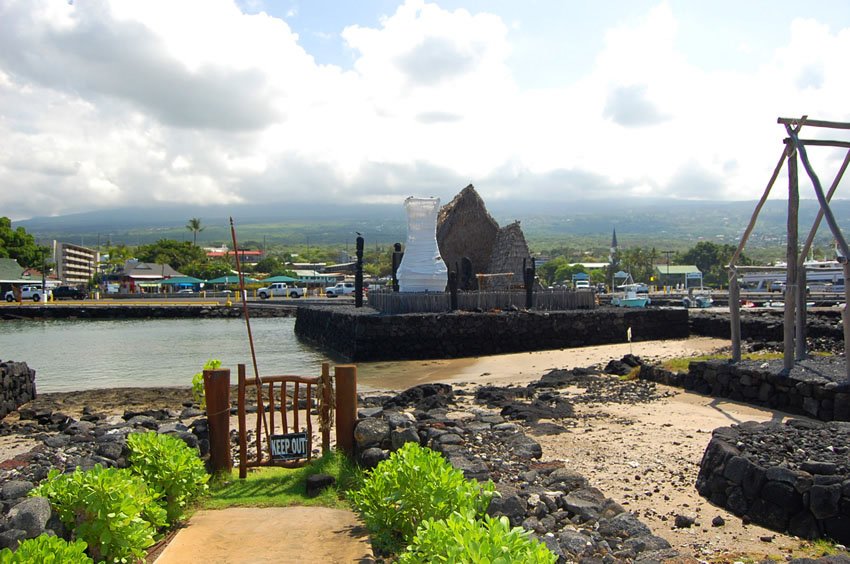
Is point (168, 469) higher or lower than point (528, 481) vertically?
higher

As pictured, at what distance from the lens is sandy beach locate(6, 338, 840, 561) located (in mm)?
5987

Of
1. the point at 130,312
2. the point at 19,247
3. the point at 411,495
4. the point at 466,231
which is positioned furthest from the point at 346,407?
the point at 19,247

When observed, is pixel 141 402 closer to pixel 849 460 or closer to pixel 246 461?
pixel 246 461

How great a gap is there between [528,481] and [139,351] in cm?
2793

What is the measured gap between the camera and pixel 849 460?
6441 millimetres

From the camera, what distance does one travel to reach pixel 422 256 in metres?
32.0

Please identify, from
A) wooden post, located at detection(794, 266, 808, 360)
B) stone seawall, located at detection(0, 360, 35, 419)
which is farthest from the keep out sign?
wooden post, located at detection(794, 266, 808, 360)

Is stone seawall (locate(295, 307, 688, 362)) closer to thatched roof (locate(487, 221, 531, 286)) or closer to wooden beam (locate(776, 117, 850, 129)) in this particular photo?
thatched roof (locate(487, 221, 531, 286))

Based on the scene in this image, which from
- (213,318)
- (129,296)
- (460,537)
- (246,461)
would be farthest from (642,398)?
(129,296)

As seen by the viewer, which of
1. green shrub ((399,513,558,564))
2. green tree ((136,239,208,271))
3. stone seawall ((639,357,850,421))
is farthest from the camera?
green tree ((136,239,208,271))

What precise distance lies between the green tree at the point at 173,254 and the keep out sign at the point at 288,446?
4022 inches

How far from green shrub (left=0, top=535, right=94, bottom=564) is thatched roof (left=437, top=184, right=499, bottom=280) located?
131ft

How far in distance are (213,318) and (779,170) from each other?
48.7 meters

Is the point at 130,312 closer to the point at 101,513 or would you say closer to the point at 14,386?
the point at 14,386
